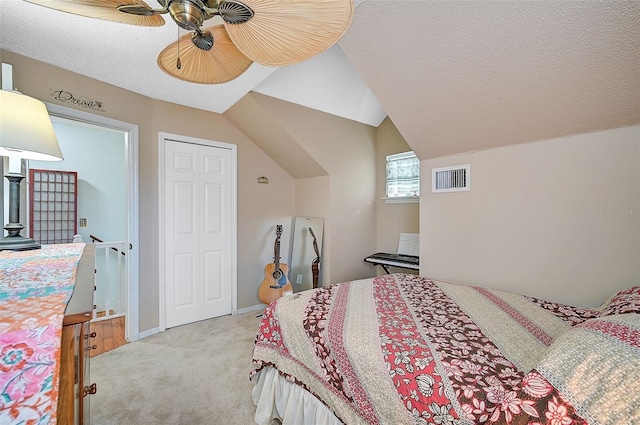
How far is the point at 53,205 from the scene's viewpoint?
3754 mm

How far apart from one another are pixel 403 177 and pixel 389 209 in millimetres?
476

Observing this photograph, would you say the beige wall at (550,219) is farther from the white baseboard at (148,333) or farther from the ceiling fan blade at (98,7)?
the white baseboard at (148,333)

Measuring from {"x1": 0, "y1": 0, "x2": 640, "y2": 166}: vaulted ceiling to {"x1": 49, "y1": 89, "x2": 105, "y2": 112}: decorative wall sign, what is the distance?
0.20 metres

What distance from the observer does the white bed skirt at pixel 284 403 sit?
1.31 metres

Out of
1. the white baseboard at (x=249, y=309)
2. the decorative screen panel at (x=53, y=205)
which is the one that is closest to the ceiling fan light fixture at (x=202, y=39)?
the white baseboard at (x=249, y=309)

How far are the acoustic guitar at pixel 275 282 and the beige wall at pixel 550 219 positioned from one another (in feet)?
→ 5.84

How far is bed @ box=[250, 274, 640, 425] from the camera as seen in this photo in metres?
0.68

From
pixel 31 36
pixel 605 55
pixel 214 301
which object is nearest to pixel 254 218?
pixel 214 301

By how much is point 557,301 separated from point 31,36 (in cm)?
390

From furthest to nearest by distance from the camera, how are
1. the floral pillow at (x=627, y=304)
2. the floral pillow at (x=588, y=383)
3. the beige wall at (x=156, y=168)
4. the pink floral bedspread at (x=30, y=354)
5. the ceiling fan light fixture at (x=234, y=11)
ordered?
the beige wall at (x=156, y=168) → the floral pillow at (x=627, y=304) → the ceiling fan light fixture at (x=234, y=11) → the floral pillow at (x=588, y=383) → the pink floral bedspread at (x=30, y=354)

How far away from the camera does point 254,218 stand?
357 centimetres

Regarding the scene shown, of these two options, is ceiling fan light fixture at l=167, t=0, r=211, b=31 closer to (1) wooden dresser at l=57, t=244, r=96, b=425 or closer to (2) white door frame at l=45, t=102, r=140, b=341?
(1) wooden dresser at l=57, t=244, r=96, b=425

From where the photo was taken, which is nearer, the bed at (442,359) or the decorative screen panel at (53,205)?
the bed at (442,359)

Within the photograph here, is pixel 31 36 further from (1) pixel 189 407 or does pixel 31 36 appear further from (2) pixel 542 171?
(2) pixel 542 171
